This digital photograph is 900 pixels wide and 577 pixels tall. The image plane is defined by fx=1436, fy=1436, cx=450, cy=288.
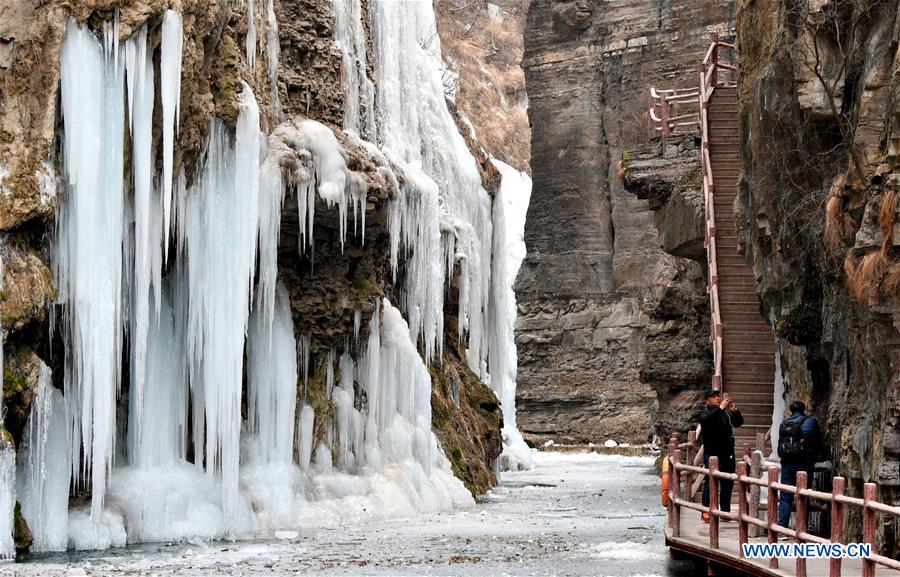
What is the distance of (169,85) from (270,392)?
5.02m

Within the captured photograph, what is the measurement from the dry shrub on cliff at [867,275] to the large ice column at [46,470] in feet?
27.6

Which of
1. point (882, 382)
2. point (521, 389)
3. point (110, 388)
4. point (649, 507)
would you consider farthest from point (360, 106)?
point (521, 389)

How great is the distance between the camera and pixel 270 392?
19.8 m

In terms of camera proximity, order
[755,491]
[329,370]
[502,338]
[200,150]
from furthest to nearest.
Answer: [502,338] < [329,370] < [200,150] < [755,491]

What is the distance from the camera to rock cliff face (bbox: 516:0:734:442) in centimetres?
5494

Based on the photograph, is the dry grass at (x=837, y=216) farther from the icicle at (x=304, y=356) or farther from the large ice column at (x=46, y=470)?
the large ice column at (x=46, y=470)

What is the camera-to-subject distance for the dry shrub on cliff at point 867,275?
13633mm

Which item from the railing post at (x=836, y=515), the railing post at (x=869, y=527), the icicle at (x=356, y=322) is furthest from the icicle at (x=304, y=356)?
the railing post at (x=869, y=527)

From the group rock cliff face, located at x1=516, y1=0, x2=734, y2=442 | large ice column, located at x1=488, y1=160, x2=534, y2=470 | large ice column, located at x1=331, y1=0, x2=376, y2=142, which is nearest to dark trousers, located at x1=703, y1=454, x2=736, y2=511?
large ice column, located at x1=331, y1=0, x2=376, y2=142

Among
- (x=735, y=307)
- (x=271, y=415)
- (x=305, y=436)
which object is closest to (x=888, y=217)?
(x=271, y=415)

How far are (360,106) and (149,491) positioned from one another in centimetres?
905

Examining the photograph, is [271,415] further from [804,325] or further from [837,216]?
[837,216]

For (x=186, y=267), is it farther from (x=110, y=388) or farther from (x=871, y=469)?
(x=871, y=469)

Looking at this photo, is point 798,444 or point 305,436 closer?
point 798,444
